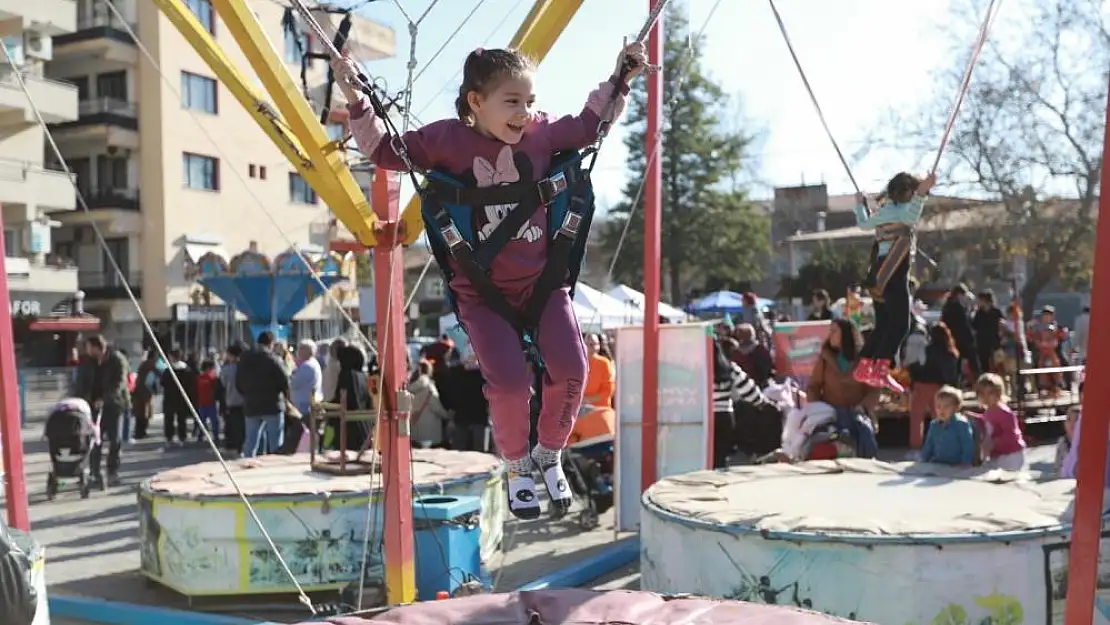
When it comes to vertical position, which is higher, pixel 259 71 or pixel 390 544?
pixel 259 71

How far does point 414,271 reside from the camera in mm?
50906

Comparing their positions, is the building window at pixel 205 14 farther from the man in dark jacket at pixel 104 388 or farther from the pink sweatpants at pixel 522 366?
the pink sweatpants at pixel 522 366

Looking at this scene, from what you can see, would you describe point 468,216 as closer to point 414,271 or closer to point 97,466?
point 97,466

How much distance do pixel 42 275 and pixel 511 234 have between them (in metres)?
24.7

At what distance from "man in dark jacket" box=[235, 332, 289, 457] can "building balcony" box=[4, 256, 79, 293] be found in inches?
608

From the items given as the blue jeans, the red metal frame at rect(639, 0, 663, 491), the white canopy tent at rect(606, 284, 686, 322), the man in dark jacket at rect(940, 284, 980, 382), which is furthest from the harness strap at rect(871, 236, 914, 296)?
the white canopy tent at rect(606, 284, 686, 322)

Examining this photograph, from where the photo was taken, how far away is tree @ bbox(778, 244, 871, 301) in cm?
3127

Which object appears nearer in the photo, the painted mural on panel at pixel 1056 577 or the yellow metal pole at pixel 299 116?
the yellow metal pole at pixel 299 116

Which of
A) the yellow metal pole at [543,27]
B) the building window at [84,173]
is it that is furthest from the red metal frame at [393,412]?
the building window at [84,173]

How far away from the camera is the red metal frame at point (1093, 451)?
122 inches

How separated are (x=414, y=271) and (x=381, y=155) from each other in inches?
1897

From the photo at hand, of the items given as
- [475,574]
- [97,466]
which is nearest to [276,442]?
[97,466]

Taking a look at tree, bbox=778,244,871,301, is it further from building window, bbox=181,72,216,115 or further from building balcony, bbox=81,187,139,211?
building balcony, bbox=81,187,139,211

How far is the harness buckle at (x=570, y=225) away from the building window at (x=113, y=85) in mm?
27296
